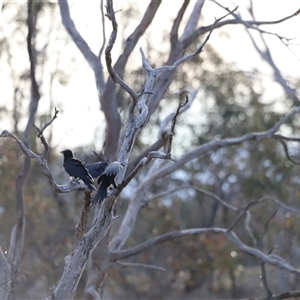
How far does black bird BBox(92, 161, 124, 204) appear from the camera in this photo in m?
8.72

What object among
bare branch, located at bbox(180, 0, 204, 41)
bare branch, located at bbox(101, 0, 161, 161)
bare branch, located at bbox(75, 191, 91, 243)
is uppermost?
bare branch, located at bbox(180, 0, 204, 41)

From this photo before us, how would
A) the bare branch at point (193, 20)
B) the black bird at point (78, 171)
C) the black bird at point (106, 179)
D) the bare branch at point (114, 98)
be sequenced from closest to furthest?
the black bird at point (106, 179)
the black bird at point (78, 171)
the bare branch at point (114, 98)
the bare branch at point (193, 20)

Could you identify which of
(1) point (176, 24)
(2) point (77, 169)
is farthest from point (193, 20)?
(2) point (77, 169)

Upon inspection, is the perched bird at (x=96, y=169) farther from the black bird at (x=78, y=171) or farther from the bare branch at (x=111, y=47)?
the bare branch at (x=111, y=47)

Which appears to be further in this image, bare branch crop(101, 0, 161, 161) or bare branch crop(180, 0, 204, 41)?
bare branch crop(180, 0, 204, 41)

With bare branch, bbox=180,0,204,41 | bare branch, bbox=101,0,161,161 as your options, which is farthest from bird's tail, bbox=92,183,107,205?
bare branch, bbox=180,0,204,41

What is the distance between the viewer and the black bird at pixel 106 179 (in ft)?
28.6

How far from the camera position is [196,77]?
2958 centimetres

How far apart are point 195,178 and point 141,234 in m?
3.01

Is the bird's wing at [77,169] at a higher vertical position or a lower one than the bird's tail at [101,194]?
higher

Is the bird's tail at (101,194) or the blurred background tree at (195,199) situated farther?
the blurred background tree at (195,199)

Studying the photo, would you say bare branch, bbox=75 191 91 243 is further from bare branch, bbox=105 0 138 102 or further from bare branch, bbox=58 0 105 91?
bare branch, bbox=58 0 105 91

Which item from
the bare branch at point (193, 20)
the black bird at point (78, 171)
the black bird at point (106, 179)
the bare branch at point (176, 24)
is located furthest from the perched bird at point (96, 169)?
the bare branch at point (193, 20)

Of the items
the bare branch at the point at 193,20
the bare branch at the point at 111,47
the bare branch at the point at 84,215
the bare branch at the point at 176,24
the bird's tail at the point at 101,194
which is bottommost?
the bare branch at the point at 84,215
